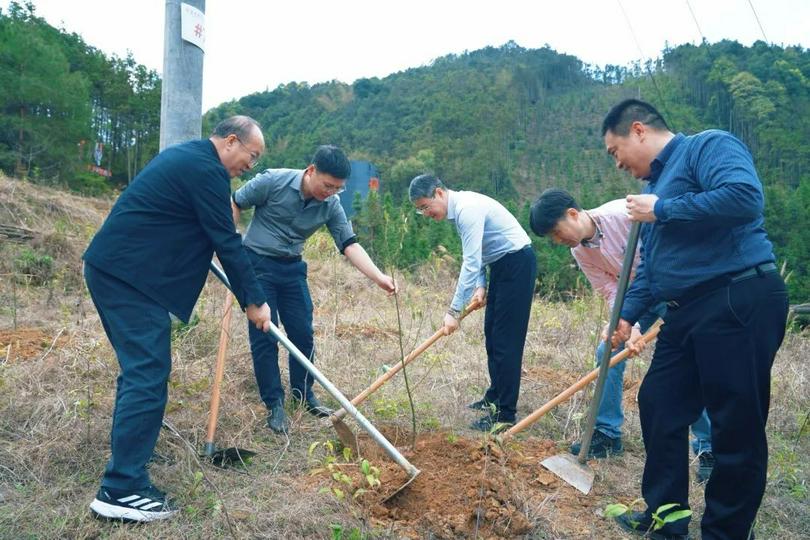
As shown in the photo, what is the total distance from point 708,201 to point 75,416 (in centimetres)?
324

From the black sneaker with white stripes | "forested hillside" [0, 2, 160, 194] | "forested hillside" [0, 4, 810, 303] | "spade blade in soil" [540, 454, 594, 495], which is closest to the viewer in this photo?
the black sneaker with white stripes

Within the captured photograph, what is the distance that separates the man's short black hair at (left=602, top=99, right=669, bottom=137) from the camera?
259cm

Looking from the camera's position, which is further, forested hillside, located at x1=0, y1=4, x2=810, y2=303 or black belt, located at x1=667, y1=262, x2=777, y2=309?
forested hillside, located at x1=0, y1=4, x2=810, y2=303

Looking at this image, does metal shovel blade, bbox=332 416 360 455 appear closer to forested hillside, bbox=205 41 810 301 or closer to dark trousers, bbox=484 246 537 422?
dark trousers, bbox=484 246 537 422

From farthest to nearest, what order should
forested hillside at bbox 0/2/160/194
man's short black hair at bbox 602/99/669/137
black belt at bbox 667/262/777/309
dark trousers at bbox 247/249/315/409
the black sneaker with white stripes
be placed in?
forested hillside at bbox 0/2/160/194 < dark trousers at bbox 247/249/315/409 < man's short black hair at bbox 602/99/669/137 < the black sneaker with white stripes < black belt at bbox 667/262/777/309

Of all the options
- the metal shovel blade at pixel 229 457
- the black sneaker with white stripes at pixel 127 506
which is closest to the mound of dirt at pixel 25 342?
the metal shovel blade at pixel 229 457

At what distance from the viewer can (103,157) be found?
17.2 meters

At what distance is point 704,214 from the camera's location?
222 cm

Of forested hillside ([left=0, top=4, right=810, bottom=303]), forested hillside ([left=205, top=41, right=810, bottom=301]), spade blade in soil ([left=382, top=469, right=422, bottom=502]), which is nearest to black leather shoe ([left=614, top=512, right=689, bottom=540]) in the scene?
spade blade in soil ([left=382, top=469, right=422, bottom=502])

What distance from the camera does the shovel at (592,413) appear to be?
2.90 m

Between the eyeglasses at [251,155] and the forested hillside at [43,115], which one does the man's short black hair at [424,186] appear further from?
the forested hillside at [43,115]

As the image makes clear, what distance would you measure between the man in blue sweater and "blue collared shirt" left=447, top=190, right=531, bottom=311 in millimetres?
1357

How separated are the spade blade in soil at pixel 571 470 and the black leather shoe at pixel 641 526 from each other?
0.25 metres

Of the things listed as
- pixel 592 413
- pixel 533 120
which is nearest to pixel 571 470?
pixel 592 413
